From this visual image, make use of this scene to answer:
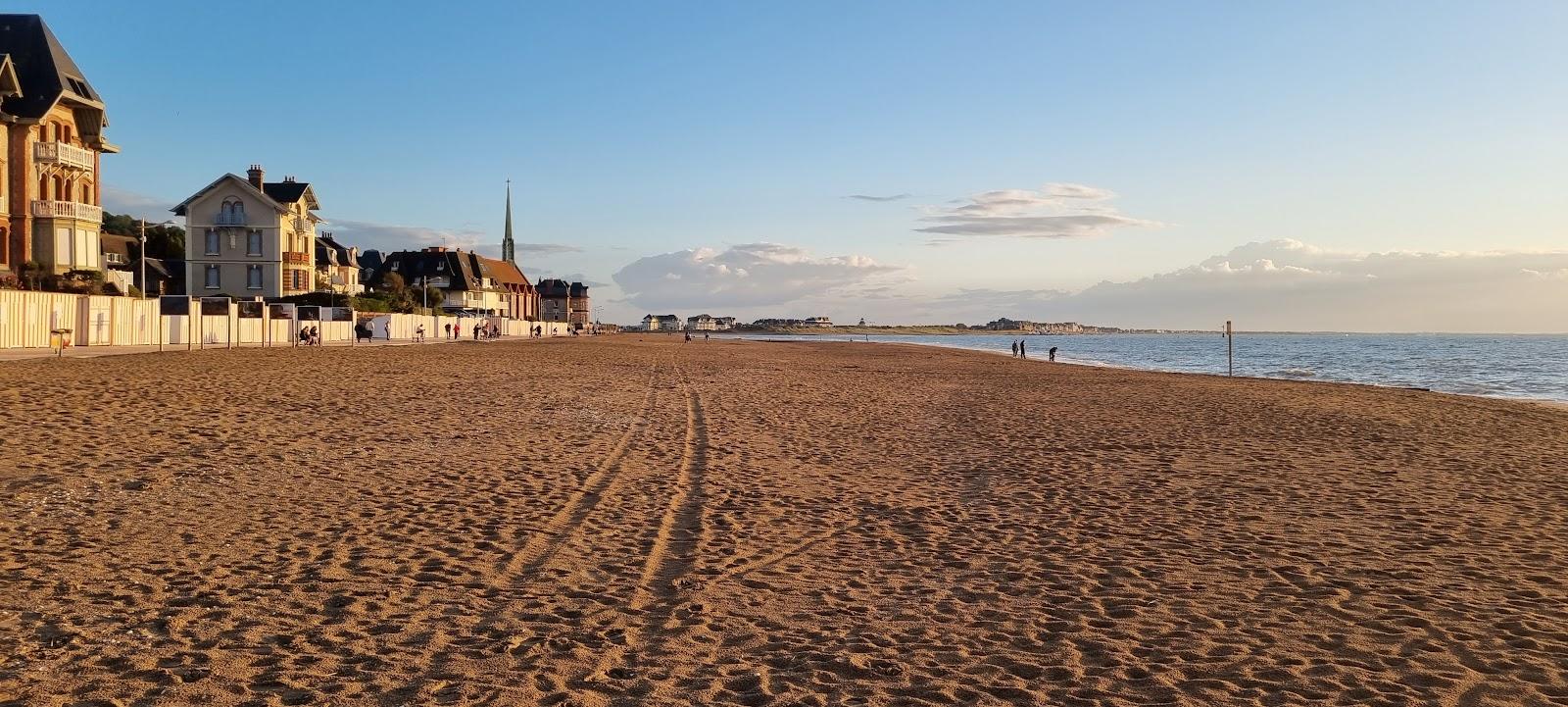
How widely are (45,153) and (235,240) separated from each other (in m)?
23.4

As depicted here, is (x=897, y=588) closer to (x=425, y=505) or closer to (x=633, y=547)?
(x=633, y=547)

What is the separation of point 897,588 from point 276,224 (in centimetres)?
7024

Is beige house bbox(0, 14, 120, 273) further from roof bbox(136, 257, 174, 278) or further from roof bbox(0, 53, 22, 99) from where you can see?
roof bbox(136, 257, 174, 278)

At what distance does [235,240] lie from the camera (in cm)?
6706

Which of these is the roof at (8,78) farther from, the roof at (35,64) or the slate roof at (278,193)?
the slate roof at (278,193)

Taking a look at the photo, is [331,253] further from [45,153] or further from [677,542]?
[677,542]

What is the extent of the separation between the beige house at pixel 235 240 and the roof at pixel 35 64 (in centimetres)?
2005

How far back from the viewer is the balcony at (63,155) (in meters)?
44.1

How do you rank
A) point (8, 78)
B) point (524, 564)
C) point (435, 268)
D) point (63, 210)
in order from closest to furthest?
point (524, 564), point (8, 78), point (63, 210), point (435, 268)

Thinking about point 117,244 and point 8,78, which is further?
point 117,244

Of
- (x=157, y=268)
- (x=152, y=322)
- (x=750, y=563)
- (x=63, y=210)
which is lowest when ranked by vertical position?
(x=750, y=563)

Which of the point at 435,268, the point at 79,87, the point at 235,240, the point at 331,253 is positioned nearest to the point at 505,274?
the point at 435,268

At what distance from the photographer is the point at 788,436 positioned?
15430mm

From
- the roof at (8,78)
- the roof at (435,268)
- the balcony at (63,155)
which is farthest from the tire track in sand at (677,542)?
the roof at (435,268)
